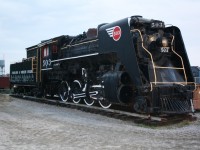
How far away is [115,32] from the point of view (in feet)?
40.4

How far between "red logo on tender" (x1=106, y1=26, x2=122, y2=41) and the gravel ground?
115 inches

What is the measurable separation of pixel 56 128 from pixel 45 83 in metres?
11.0

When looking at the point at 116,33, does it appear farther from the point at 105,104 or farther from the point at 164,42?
the point at 105,104

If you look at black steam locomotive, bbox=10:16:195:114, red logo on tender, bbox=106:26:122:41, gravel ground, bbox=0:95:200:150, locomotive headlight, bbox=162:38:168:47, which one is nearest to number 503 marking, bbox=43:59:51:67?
black steam locomotive, bbox=10:16:195:114

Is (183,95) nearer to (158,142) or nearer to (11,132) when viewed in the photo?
(158,142)

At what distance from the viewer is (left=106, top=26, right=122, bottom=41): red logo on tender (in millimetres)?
12094

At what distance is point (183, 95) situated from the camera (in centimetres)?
1108

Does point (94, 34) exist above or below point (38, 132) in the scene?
above

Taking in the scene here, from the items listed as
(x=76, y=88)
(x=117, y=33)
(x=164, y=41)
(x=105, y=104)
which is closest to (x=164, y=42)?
(x=164, y=41)

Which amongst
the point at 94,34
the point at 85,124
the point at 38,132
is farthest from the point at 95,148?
the point at 94,34

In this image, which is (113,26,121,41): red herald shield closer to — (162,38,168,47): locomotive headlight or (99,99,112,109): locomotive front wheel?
(162,38,168,47): locomotive headlight

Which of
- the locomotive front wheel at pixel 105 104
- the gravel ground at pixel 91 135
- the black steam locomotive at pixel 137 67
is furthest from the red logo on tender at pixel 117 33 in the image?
the gravel ground at pixel 91 135

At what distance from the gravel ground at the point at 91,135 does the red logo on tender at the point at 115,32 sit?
2933 mm

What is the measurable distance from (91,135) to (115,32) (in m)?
5.00
